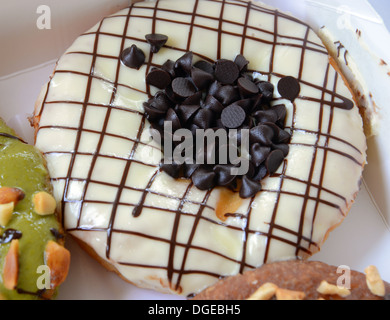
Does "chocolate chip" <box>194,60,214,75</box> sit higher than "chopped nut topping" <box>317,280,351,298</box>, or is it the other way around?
"chocolate chip" <box>194,60,214,75</box>

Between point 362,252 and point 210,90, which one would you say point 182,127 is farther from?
point 362,252

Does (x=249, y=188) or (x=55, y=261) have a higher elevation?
(x=249, y=188)

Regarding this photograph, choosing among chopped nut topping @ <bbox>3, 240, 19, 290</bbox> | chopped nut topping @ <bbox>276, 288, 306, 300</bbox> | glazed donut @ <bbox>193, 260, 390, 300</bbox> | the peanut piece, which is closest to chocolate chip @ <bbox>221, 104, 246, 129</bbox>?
glazed donut @ <bbox>193, 260, 390, 300</bbox>

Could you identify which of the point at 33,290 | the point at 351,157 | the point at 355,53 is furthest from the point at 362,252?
the point at 33,290

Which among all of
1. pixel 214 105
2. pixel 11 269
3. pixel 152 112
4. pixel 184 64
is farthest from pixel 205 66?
pixel 11 269

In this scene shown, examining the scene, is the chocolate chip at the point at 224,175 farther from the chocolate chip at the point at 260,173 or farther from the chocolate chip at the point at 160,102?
the chocolate chip at the point at 160,102

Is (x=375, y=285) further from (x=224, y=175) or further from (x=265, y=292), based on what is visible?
(x=224, y=175)

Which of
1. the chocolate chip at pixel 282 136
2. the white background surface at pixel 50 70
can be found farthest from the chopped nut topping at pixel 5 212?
the chocolate chip at pixel 282 136

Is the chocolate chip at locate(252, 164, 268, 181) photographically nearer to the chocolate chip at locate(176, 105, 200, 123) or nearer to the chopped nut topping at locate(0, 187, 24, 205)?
the chocolate chip at locate(176, 105, 200, 123)
